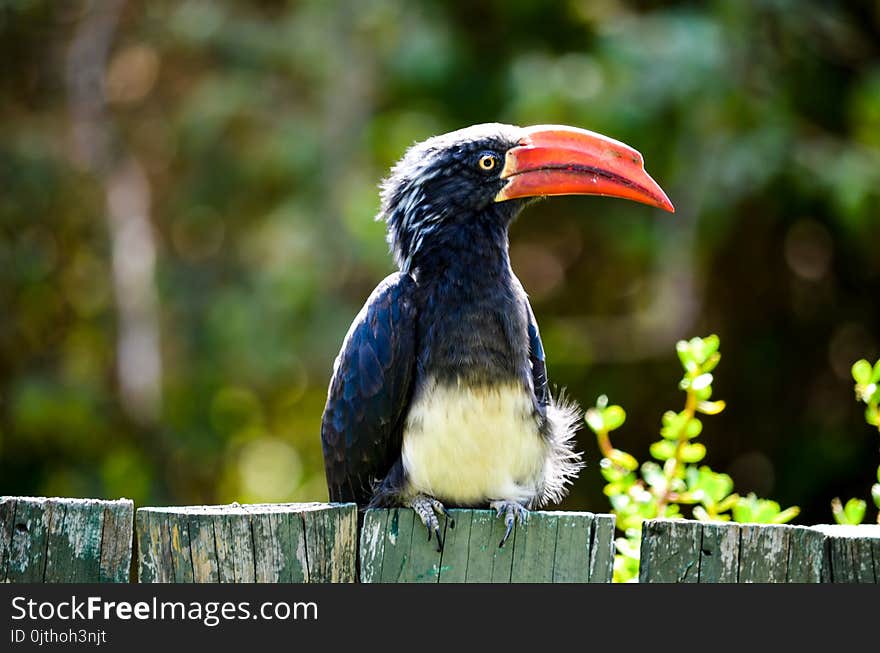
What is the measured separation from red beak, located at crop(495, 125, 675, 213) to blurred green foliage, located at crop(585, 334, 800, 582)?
62cm

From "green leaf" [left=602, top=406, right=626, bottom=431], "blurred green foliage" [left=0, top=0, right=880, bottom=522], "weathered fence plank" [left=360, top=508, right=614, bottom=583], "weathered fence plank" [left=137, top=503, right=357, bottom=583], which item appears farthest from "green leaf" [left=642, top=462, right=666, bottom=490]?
"blurred green foliage" [left=0, top=0, right=880, bottom=522]

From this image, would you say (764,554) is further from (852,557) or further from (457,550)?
(457,550)

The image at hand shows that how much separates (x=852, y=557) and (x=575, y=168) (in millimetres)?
1769

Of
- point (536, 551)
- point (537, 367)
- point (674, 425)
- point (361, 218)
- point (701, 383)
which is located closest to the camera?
point (536, 551)

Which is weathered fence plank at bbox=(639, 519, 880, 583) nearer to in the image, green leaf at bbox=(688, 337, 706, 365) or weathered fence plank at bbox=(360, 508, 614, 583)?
weathered fence plank at bbox=(360, 508, 614, 583)

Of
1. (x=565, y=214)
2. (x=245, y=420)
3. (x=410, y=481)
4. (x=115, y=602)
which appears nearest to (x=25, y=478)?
(x=245, y=420)

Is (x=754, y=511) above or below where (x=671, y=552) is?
above

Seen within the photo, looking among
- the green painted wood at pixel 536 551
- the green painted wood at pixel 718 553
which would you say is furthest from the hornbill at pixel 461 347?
the green painted wood at pixel 718 553

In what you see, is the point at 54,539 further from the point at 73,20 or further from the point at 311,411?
the point at 73,20

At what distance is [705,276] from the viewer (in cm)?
902

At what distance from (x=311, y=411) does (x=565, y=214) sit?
2.90 metres

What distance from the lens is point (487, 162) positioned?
165 inches

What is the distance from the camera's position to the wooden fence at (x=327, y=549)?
109 inches

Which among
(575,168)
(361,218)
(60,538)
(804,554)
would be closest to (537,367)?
(575,168)
